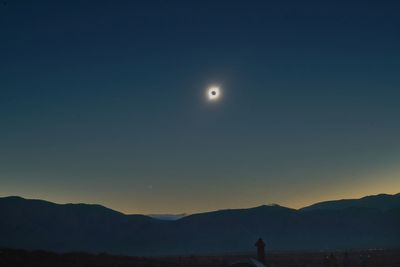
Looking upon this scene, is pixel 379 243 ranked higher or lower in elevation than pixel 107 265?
higher

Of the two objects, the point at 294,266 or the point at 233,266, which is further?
the point at 294,266

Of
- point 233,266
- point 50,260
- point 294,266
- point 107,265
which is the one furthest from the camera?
point 294,266

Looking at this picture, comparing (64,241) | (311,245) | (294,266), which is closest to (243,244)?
(311,245)

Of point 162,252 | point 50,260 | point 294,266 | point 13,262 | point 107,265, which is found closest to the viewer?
point 13,262

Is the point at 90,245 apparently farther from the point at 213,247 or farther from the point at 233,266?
the point at 233,266

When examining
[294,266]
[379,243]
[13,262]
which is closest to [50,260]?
[13,262]

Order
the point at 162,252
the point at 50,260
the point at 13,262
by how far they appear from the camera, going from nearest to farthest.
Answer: the point at 13,262
the point at 50,260
the point at 162,252

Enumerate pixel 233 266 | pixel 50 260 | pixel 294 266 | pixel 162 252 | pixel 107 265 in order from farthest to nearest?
1. pixel 162 252
2. pixel 294 266
3. pixel 107 265
4. pixel 50 260
5. pixel 233 266

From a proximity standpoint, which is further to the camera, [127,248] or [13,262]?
[127,248]

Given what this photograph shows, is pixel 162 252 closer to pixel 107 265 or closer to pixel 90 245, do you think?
pixel 90 245
